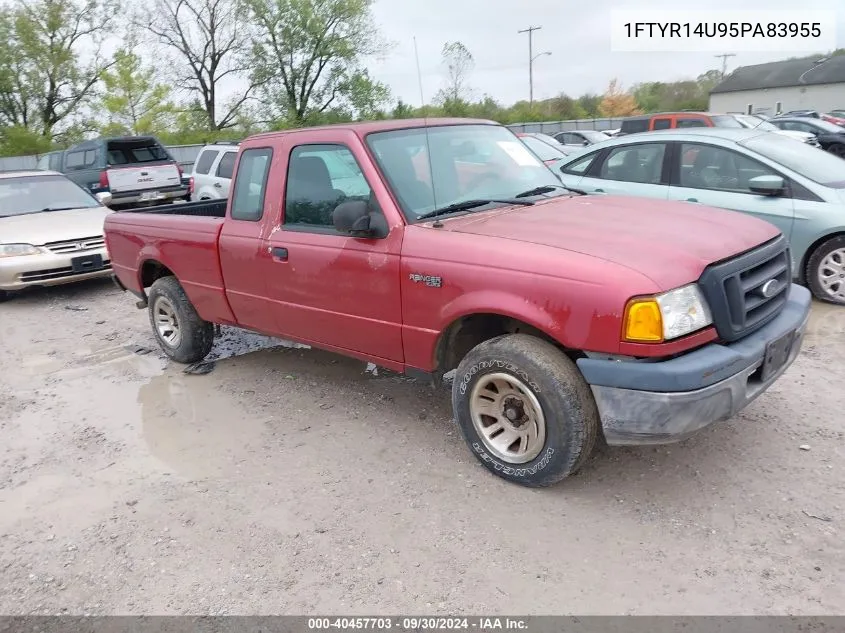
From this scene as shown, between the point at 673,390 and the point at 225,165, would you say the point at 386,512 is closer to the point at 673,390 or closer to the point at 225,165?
the point at 673,390

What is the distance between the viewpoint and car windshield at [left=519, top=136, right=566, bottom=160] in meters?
13.3

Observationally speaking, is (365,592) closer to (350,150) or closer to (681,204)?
(350,150)

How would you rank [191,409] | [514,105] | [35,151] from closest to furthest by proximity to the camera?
[191,409] < [35,151] < [514,105]

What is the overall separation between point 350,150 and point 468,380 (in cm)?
160

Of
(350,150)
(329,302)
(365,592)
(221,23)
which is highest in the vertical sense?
(221,23)

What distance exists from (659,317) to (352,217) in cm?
173

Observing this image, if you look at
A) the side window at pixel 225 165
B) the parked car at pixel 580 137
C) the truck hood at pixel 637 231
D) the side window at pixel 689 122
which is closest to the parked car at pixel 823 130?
the side window at pixel 689 122

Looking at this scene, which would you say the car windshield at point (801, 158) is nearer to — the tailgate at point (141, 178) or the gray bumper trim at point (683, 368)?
the gray bumper trim at point (683, 368)

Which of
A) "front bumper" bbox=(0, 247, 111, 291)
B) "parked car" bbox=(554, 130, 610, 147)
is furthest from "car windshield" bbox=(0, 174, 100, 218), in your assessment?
"parked car" bbox=(554, 130, 610, 147)

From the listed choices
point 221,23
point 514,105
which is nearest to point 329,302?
point 221,23

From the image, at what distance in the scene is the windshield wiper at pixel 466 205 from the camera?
3.84 meters

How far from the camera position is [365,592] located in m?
2.86

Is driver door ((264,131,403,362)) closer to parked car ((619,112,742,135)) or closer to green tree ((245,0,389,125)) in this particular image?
parked car ((619,112,742,135))

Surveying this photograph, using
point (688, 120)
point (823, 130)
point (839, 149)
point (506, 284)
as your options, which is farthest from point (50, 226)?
point (823, 130)
